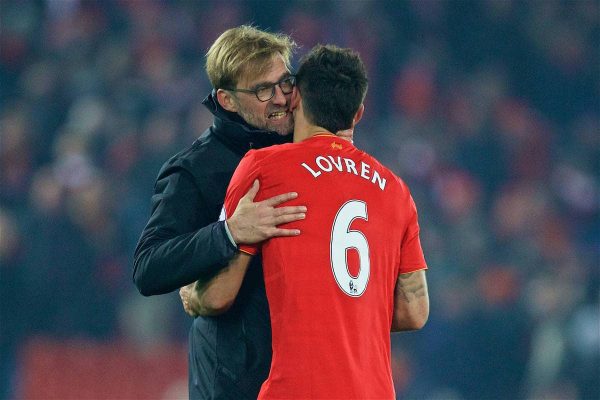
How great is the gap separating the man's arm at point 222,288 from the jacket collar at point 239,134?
46 centimetres

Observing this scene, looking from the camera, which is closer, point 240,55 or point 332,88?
point 332,88

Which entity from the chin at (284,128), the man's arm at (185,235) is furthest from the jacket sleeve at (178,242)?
the chin at (284,128)

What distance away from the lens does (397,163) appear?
7961 mm

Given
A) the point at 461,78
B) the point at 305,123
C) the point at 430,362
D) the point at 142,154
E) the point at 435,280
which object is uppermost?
the point at 461,78

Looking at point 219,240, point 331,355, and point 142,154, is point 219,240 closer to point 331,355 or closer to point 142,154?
point 331,355

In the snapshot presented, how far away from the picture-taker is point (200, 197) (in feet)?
9.64

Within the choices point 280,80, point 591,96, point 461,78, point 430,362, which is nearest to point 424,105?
point 461,78

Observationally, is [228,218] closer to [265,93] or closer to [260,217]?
[260,217]

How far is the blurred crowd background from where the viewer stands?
6.37m

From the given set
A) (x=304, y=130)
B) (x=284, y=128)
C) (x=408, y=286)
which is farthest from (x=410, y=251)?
(x=284, y=128)

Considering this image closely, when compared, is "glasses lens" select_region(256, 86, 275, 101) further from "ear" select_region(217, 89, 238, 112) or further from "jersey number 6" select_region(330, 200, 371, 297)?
"jersey number 6" select_region(330, 200, 371, 297)

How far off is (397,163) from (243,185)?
212 inches

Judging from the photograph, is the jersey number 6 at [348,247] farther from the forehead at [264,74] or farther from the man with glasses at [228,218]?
the forehead at [264,74]

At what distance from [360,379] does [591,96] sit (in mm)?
7343
